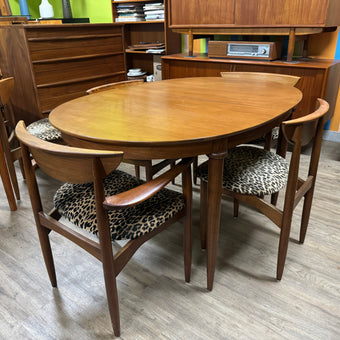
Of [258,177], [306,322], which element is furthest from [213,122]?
[306,322]

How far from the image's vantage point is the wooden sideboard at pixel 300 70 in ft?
8.07

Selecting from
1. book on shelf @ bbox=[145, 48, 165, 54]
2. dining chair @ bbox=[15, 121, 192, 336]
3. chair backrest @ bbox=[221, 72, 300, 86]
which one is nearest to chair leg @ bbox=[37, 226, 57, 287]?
dining chair @ bbox=[15, 121, 192, 336]

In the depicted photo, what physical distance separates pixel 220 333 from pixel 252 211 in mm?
912

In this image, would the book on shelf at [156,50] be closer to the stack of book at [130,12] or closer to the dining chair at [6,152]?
the stack of book at [130,12]

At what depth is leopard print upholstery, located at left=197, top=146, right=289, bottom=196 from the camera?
133cm

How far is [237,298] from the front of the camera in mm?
1352

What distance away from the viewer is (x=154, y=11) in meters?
3.37

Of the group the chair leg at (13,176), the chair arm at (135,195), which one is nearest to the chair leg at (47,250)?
the chair arm at (135,195)

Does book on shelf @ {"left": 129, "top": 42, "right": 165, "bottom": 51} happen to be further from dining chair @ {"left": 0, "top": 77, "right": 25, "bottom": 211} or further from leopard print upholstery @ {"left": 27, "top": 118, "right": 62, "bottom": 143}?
dining chair @ {"left": 0, "top": 77, "right": 25, "bottom": 211}

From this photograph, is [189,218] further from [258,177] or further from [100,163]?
[100,163]

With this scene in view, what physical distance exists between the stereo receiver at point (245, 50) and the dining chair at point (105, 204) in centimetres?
191

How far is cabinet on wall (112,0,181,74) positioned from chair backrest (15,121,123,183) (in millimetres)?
2738

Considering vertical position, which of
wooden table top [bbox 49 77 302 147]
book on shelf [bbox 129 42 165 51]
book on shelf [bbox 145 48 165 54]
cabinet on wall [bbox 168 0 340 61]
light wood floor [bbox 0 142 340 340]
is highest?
cabinet on wall [bbox 168 0 340 61]

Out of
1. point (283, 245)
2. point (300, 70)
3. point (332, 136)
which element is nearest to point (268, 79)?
point (300, 70)
